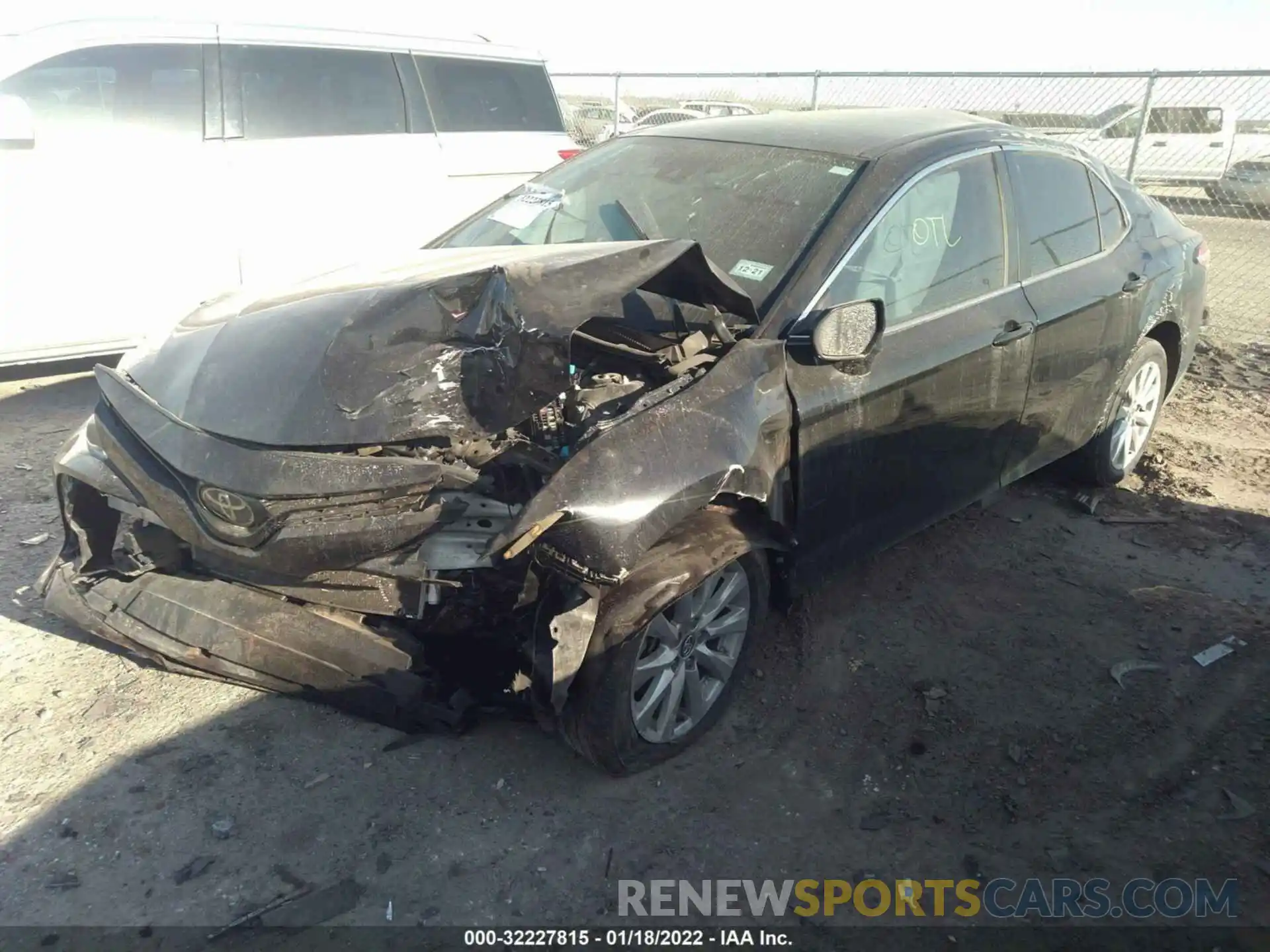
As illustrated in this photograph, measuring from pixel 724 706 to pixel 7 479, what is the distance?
3768 mm

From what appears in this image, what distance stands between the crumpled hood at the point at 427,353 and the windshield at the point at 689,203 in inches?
17.8

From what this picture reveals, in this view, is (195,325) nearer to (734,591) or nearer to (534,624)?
(534,624)

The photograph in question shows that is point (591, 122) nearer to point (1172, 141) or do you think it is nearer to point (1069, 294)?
point (1172, 141)

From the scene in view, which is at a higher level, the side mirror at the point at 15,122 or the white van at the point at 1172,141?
the side mirror at the point at 15,122

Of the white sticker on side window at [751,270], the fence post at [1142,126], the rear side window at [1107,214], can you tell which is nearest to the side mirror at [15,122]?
the white sticker on side window at [751,270]

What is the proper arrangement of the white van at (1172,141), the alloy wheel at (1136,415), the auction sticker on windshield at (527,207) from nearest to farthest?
the auction sticker on windshield at (527,207), the alloy wheel at (1136,415), the white van at (1172,141)

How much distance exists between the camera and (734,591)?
3.03 meters

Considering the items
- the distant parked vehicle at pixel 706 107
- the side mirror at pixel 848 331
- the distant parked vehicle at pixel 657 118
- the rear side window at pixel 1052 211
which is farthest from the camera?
the distant parked vehicle at pixel 706 107

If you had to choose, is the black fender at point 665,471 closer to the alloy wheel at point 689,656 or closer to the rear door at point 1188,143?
the alloy wheel at point 689,656

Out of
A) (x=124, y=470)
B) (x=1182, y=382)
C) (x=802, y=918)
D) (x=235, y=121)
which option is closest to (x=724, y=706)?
(x=802, y=918)

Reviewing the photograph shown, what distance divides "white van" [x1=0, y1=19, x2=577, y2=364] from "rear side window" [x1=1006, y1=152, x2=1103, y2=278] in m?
3.09

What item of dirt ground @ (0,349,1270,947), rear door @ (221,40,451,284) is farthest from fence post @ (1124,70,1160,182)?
rear door @ (221,40,451,284)

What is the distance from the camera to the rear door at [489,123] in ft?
21.8

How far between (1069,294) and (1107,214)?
2.42ft
